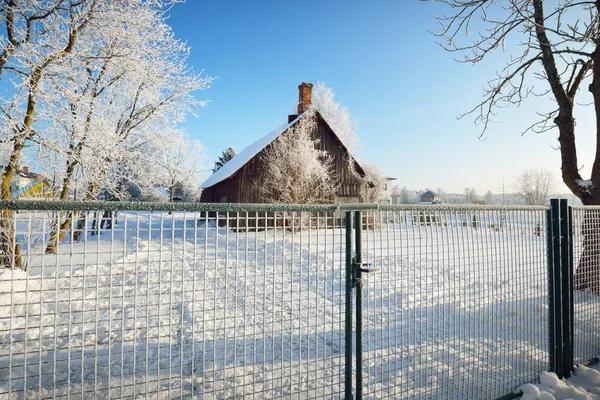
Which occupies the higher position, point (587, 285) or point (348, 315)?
point (348, 315)

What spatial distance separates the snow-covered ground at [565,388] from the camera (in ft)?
9.67

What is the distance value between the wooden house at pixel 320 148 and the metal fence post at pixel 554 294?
1465 cm

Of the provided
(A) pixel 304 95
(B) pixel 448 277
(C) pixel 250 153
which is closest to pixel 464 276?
(B) pixel 448 277

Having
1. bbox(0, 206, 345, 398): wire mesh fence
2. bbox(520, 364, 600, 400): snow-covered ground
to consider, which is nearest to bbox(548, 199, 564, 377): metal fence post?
bbox(520, 364, 600, 400): snow-covered ground

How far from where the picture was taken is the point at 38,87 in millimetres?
6836

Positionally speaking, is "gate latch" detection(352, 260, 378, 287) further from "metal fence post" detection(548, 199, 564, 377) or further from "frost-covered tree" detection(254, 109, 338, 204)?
"frost-covered tree" detection(254, 109, 338, 204)

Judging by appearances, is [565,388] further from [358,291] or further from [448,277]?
[358,291]

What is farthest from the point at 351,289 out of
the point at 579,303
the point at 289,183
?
the point at 289,183

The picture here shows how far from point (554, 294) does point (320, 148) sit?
53.9ft

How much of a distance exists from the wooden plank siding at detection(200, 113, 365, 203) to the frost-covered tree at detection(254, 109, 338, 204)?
0.40m

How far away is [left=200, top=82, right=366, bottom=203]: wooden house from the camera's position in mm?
17656

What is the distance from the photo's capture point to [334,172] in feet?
63.8

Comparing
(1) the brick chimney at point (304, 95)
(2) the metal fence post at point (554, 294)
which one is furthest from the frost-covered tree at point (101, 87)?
(1) the brick chimney at point (304, 95)

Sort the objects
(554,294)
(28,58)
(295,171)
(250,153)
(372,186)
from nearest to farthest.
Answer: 1. (554,294)
2. (28,58)
3. (295,171)
4. (250,153)
5. (372,186)
